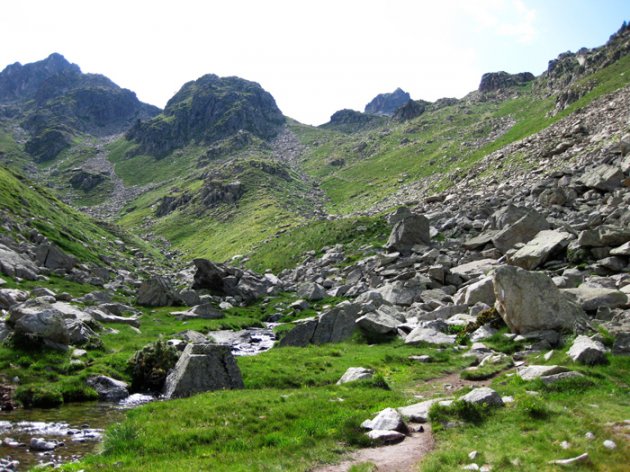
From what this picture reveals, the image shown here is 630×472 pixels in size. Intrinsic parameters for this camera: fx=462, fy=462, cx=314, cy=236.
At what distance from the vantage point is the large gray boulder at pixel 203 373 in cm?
2395

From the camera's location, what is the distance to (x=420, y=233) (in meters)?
63.4

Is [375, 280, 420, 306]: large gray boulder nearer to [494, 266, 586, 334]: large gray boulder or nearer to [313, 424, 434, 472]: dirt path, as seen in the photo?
[494, 266, 586, 334]: large gray boulder

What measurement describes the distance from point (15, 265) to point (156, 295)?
16389 millimetres

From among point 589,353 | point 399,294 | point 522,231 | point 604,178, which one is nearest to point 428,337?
point 589,353

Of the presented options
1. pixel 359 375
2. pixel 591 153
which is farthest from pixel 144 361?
pixel 591 153

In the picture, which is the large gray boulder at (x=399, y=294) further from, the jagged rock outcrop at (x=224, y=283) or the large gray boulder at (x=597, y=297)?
the jagged rock outcrop at (x=224, y=283)

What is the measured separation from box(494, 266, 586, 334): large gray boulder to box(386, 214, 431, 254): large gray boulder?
33.3 m

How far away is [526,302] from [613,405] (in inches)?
518

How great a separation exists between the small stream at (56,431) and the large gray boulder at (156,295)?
37347 mm

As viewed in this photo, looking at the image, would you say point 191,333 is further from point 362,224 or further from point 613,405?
point 362,224

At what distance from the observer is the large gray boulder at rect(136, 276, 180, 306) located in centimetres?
6106

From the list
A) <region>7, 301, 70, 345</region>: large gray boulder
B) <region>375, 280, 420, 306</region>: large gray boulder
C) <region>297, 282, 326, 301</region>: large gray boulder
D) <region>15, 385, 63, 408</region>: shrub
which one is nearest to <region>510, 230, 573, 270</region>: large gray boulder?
<region>375, 280, 420, 306</region>: large gray boulder

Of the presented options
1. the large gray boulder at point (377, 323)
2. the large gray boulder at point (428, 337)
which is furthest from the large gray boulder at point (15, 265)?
the large gray boulder at point (428, 337)

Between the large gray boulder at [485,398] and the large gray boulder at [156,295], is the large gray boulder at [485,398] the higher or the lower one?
the higher one
